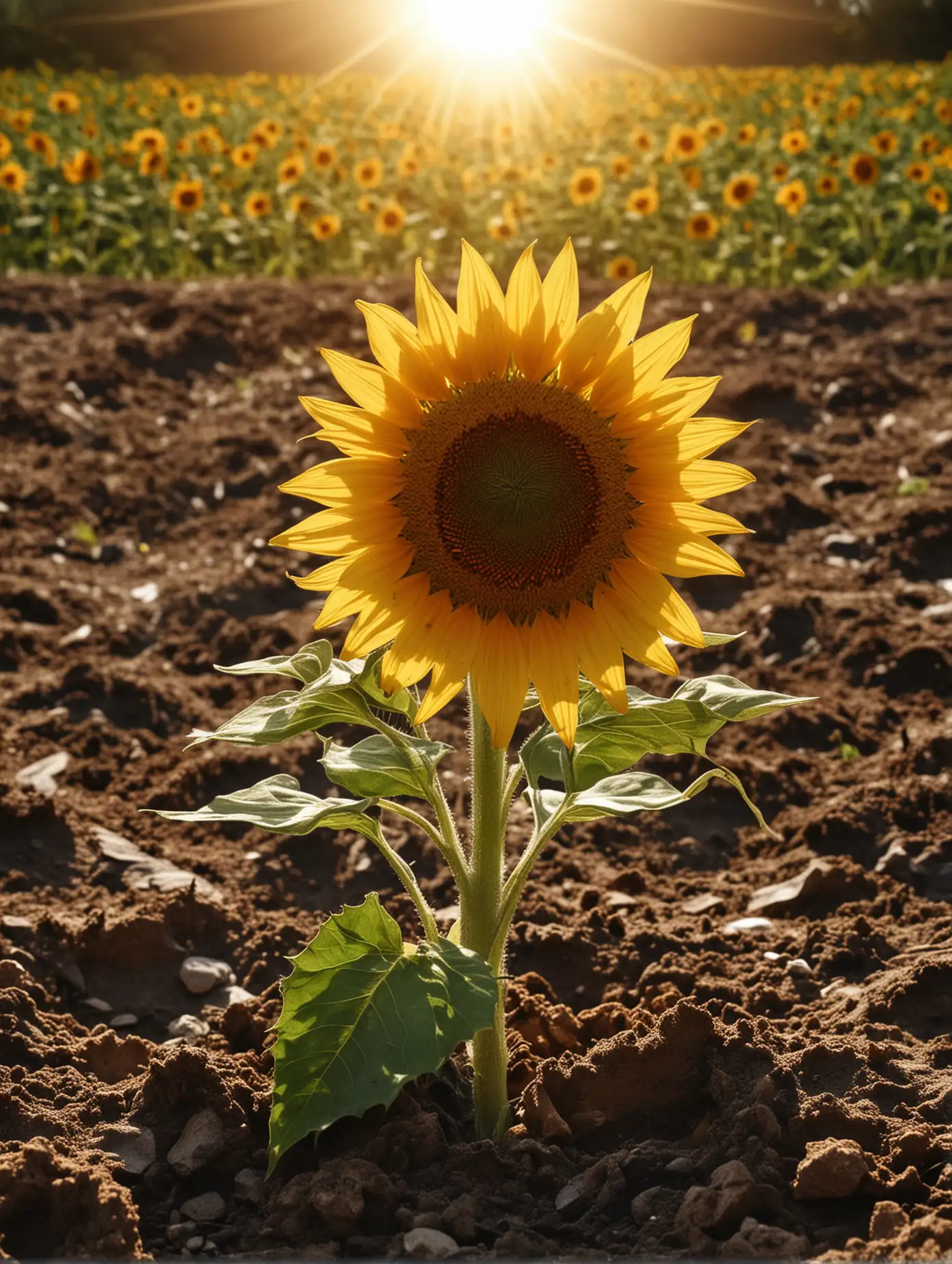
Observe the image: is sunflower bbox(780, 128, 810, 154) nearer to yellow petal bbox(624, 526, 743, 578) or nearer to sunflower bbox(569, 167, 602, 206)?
sunflower bbox(569, 167, 602, 206)

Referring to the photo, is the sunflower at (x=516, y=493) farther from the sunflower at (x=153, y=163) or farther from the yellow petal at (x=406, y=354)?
the sunflower at (x=153, y=163)

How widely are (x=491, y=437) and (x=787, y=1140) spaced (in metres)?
1.23

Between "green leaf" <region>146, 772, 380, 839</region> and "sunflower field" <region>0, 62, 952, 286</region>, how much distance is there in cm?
787

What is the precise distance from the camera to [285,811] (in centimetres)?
221

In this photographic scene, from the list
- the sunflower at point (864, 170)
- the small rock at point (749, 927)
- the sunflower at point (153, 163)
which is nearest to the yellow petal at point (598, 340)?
the small rock at point (749, 927)

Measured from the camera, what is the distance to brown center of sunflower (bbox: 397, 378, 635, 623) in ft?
6.68

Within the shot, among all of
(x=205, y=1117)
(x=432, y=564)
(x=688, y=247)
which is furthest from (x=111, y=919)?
(x=688, y=247)

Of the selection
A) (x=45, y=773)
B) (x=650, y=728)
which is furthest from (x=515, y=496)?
(x=45, y=773)

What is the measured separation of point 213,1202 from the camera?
2.20 metres

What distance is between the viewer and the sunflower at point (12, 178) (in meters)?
10.6

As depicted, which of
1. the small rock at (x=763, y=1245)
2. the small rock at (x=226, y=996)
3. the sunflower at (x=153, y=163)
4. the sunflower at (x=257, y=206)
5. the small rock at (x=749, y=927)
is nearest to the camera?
the small rock at (x=763, y=1245)

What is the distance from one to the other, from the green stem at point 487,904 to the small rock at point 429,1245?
12.4 inches

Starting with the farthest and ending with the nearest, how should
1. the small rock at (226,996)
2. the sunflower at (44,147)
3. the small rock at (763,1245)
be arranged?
the sunflower at (44,147) < the small rock at (226,996) < the small rock at (763,1245)

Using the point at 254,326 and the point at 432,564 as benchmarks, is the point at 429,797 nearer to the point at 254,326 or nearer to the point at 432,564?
the point at 432,564
